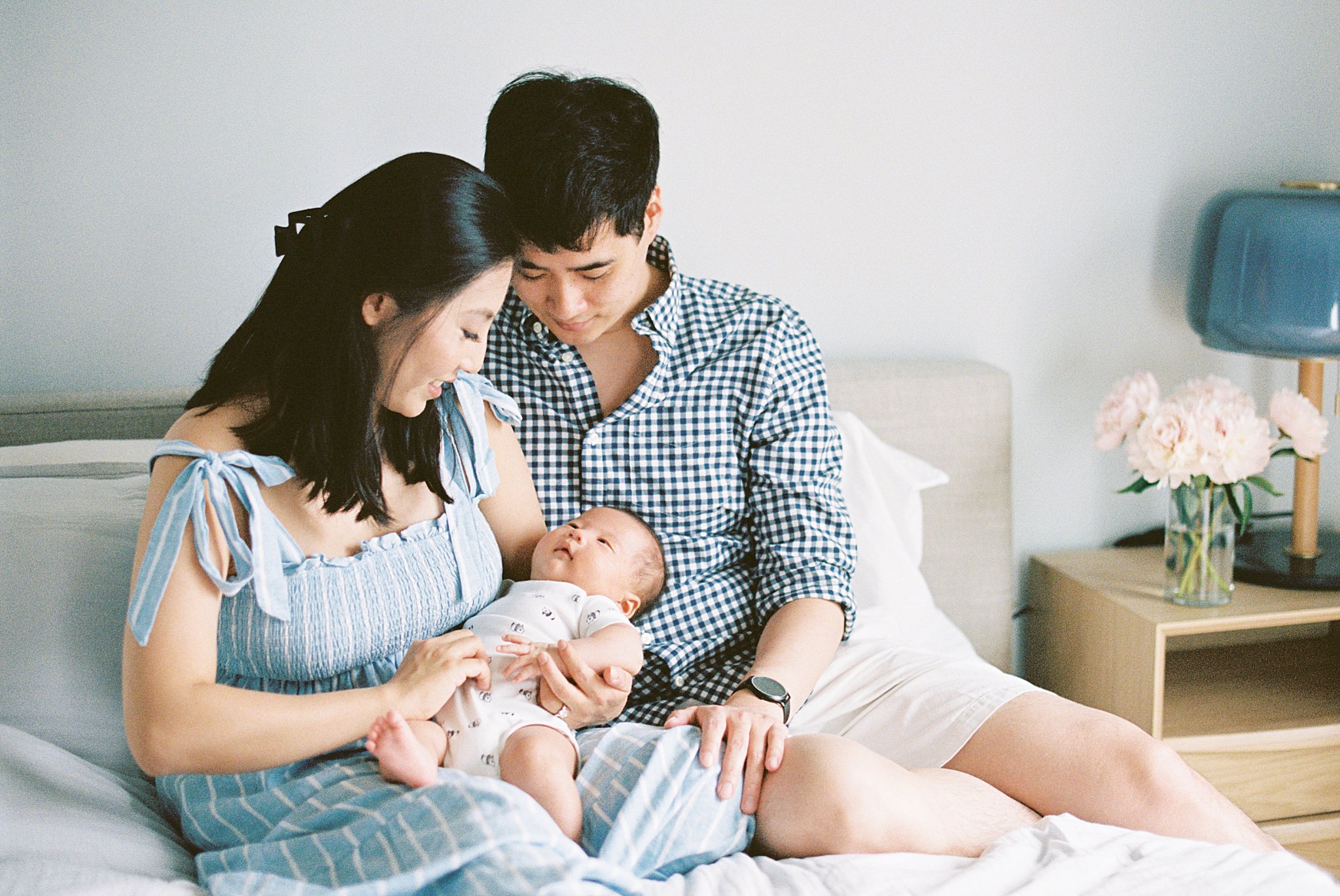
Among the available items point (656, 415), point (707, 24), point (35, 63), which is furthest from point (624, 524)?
point (35, 63)

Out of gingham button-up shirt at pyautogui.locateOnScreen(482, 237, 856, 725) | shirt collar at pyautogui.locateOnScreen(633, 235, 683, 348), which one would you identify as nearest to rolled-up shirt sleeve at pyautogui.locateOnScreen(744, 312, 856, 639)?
gingham button-up shirt at pyautogui.locateOnScreen(482, 237, 856, 725)

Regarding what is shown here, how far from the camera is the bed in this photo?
102 centimetres

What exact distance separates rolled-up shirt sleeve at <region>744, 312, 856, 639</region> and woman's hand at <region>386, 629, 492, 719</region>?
1.65 ft

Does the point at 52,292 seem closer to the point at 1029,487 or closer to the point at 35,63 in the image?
the point at 35,63

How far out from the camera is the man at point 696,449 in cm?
133

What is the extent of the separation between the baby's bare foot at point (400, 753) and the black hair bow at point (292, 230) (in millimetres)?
517

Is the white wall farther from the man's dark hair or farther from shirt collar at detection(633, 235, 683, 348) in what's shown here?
the man's dark hair

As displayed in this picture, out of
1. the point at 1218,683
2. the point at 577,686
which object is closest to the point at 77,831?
the point at 577,686

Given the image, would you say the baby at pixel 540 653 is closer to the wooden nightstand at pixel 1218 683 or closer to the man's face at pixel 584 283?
the man's face at pixel 584 283

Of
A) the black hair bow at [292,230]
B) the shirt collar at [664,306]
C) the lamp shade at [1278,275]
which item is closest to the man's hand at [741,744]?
the shirt collar at [664,306]

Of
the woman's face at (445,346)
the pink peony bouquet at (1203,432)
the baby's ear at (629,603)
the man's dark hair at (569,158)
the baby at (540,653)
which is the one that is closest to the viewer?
the baby at (540,653)

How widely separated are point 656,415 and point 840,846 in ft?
2.21

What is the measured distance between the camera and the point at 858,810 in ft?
3.53

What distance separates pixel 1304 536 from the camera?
7.13 ft
